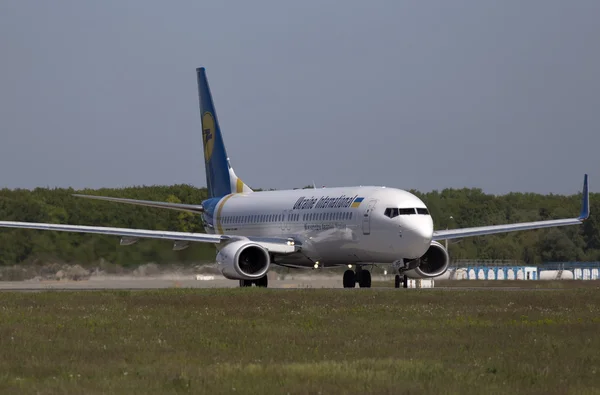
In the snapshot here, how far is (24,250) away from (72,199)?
596 inches

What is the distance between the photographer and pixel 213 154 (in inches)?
2080

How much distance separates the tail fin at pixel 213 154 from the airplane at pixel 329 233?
2.72 metres

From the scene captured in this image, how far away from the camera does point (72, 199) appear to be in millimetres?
67062

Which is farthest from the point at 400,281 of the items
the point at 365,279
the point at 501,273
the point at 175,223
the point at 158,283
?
the point at 175,223

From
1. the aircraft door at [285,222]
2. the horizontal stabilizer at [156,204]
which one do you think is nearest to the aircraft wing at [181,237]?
the aircraft door at [285,222]

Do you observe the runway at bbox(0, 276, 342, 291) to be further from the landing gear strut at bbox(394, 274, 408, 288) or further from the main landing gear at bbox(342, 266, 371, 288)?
the landing gear strut at bbox(394, 274, 408, 288)

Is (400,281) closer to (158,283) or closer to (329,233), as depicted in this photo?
(329,233)

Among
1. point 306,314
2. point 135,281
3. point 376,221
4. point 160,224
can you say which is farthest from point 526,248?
point 306,314

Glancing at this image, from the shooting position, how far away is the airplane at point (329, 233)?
38.4m

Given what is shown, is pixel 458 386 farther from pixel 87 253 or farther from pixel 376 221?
pixel 87 253

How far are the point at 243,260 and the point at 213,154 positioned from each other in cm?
1174

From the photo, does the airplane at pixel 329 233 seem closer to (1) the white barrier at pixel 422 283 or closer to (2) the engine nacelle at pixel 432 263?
(2) the engine nacelle at pixel 432 263

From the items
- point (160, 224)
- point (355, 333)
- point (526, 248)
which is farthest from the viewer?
point (526, 248)

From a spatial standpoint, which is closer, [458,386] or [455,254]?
[458,386]
